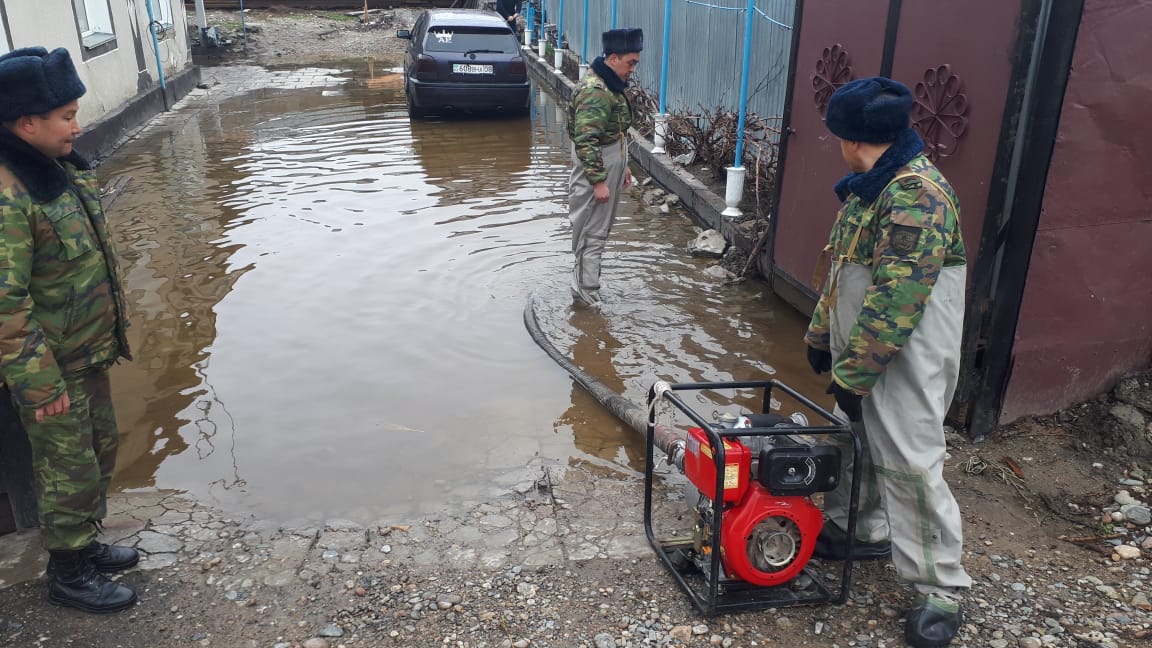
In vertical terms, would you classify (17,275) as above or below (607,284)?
above

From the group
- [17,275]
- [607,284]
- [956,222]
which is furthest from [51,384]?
[607,284]

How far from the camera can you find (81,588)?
3.09 m

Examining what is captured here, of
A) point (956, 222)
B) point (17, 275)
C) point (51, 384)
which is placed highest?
point (956, 222)

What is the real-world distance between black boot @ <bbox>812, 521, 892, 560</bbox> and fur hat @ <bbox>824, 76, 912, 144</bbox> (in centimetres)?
155

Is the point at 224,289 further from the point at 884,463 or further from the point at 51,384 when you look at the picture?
the point at 884,463

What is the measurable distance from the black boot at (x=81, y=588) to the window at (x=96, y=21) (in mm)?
10890

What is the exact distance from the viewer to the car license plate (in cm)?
1277

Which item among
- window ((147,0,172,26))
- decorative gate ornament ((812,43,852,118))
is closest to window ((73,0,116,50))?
window ((147,0,172,26))

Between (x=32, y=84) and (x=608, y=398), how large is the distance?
2.97 m

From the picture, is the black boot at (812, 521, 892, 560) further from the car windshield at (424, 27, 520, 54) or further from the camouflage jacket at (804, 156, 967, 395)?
the car windshield at (424, 27, 520, 54)

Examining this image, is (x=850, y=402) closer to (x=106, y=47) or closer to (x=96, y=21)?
(x=106, y=47)

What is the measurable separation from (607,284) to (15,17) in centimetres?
723

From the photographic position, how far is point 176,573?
332 centimetres

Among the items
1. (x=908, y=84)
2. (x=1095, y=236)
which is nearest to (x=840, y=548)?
(x=1095, y=236)
